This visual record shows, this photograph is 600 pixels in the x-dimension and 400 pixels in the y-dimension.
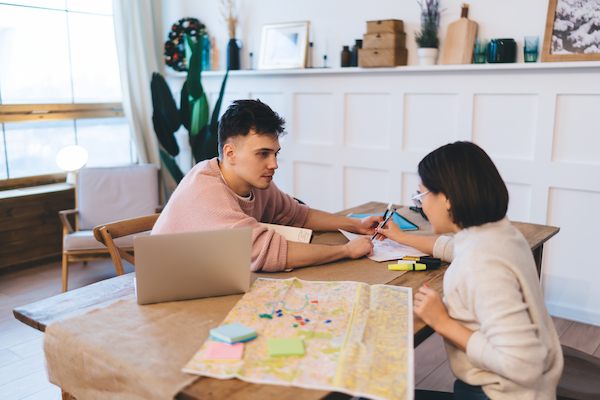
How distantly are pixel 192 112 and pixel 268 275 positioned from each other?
282 centimetres

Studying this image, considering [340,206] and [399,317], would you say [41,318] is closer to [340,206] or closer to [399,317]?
[399,317]

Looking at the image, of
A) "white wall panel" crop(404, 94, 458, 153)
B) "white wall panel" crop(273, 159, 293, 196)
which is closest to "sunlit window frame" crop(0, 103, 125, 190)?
"white wall panel" crop(273, 159, 293, 196)

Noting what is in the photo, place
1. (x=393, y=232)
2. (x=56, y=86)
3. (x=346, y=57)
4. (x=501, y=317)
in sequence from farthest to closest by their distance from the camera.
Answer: (x=56, y=86) → (x=346, y=57) → (x=393, y=232) → (x=501, y=317)

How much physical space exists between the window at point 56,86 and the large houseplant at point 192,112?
0.70 meters

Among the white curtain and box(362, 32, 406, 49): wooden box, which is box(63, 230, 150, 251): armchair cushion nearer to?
the white curtain

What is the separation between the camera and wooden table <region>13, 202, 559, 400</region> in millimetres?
914

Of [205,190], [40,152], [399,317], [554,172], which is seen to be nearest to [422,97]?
[554,172]

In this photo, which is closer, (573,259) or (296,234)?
(296,234)

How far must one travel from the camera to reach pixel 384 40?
3.29 metres

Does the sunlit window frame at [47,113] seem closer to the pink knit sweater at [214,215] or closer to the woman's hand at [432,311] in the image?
the pink knit sweater at [214,215]

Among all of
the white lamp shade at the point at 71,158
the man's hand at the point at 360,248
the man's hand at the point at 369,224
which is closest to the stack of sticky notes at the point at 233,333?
the man's hand at the point at 360,248

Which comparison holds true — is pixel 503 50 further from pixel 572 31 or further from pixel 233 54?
pixel 233 54

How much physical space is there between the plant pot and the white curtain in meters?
2.41

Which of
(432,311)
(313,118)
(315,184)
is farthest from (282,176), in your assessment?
(432,311)
